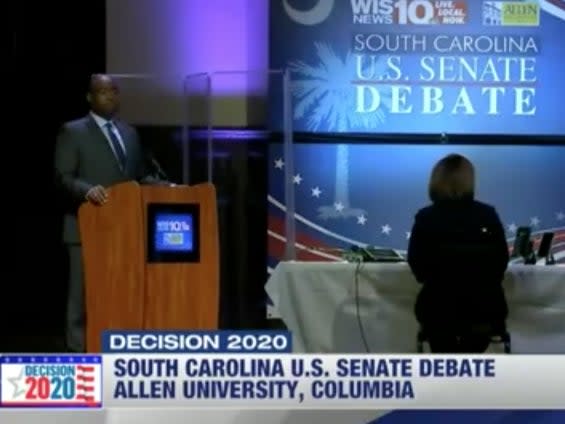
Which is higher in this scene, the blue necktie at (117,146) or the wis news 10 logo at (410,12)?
the wis news 10 logo at (410,12)

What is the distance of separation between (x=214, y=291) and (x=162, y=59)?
227cm

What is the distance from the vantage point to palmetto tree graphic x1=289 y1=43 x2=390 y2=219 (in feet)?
18.1

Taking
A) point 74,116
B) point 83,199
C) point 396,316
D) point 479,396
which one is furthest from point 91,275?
point 74,116

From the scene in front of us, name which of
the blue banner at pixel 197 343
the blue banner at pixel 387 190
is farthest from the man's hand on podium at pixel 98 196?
the blue banner at pixel 387 190

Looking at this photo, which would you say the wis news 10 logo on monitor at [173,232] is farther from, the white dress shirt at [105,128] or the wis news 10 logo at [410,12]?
the wis news 10 logo at [410,12]

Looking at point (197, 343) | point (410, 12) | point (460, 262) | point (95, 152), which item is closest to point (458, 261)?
point (460, 262)

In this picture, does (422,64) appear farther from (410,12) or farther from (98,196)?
(98,196)

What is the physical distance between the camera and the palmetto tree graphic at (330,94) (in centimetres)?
552

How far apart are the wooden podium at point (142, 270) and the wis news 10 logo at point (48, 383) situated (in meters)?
1.23

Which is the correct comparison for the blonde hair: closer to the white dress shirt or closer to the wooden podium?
the wooden podium

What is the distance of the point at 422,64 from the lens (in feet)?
18.2

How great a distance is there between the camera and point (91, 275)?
3.61 meters

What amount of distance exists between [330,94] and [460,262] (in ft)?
6.37

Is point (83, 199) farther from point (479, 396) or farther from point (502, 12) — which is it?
point (502, 12)
